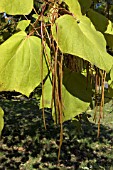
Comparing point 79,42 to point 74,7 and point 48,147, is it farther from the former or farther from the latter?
point 48,147

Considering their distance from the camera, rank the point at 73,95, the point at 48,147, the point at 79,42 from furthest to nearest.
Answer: the point at 48,147 → the point at 73,95 → the point at 79,42

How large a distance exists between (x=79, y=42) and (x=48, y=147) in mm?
3895

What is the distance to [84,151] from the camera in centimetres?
441

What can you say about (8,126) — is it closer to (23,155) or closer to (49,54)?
(23,155)

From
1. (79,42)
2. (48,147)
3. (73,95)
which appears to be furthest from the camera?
(48,147)

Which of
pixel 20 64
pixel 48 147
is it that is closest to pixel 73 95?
pixel 20 64

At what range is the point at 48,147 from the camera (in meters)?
4.38

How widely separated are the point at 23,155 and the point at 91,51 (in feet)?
11.7

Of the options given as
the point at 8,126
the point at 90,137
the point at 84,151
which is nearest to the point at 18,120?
the point at 8,126

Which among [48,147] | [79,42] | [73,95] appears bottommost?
[48,147]

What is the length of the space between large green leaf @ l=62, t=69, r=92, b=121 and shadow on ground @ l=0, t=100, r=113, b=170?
9.07ft

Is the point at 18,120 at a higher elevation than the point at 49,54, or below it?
below

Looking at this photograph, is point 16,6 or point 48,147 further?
point 48,147

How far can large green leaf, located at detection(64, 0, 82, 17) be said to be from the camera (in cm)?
65
